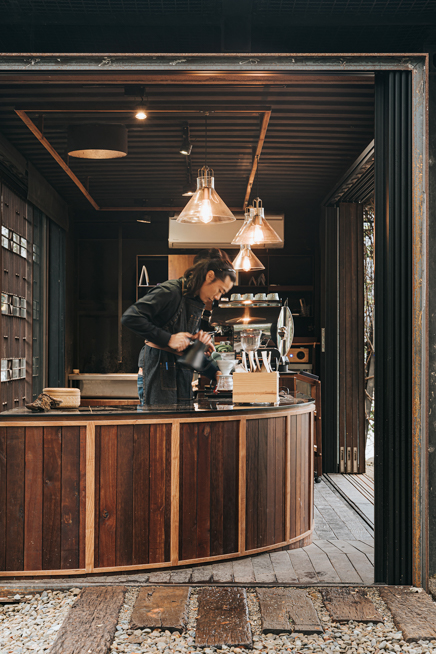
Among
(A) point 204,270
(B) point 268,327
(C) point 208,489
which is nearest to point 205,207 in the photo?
(A) point 204,270

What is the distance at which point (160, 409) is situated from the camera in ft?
11.1

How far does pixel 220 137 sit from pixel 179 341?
2884 millimetres

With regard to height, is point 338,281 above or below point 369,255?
below

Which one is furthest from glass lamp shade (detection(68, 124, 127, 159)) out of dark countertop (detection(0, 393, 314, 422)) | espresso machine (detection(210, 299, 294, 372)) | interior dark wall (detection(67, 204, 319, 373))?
interior dark wall (detection(67, 204, 319, 373))

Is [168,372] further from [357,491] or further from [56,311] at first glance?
[56,311]

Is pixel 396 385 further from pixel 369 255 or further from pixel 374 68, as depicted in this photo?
pixel 369 255

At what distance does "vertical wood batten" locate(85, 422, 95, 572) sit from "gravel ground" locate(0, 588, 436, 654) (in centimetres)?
35

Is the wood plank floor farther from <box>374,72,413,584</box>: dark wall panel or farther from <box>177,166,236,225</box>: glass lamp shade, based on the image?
<box>177,166,236,225</box>: glass lamp shade

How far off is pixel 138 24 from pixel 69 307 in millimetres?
5578

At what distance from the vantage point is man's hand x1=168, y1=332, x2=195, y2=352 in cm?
363

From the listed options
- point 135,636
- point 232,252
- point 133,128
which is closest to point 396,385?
point 135,636

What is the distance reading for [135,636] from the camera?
2.54 meters

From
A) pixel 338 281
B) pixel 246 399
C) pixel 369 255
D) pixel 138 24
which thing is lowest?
pixel 246 399

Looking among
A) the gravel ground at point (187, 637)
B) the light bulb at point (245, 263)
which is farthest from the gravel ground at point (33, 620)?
the light bulb at point (245, 263)
